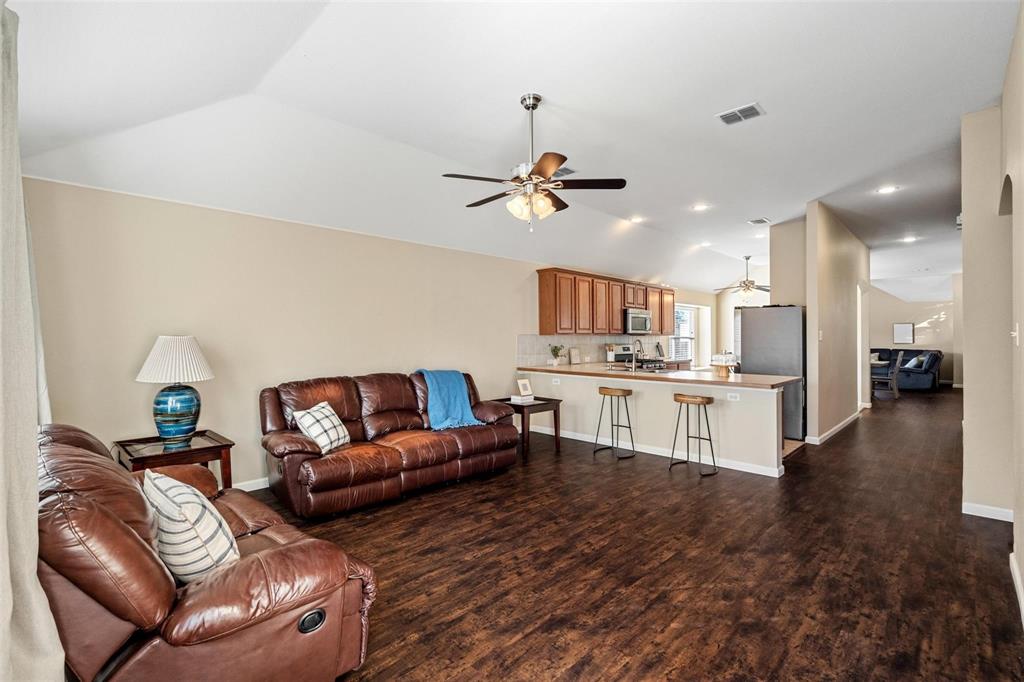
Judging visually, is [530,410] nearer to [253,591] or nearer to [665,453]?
[665,453]

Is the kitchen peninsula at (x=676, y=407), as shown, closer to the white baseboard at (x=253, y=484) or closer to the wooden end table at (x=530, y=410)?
the wooden end table at (x=530, y=410)

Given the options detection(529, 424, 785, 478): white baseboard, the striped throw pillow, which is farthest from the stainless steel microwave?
the striped throw pillow

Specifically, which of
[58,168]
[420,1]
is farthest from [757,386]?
[58,168]

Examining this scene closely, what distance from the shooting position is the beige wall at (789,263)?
257 inches

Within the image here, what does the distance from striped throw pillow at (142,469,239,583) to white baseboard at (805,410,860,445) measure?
20.5ft

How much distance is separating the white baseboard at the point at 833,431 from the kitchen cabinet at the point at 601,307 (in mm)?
3148

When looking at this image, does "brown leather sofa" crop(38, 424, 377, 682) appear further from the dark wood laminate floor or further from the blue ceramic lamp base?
the blue ceramic lamp base

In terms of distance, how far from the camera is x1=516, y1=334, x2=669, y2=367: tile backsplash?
22.2 feet

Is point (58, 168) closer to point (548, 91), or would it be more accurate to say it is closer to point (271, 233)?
point (271, 233)

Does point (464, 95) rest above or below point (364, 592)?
above

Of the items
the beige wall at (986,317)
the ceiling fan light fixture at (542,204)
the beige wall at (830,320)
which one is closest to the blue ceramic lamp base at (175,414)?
the ceiling fan light fixture at (542,204)

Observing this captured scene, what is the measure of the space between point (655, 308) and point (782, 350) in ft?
10.0

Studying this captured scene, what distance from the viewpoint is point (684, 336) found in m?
11.0

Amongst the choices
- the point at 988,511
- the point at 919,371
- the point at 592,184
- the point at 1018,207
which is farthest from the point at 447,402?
the point at 919,371
